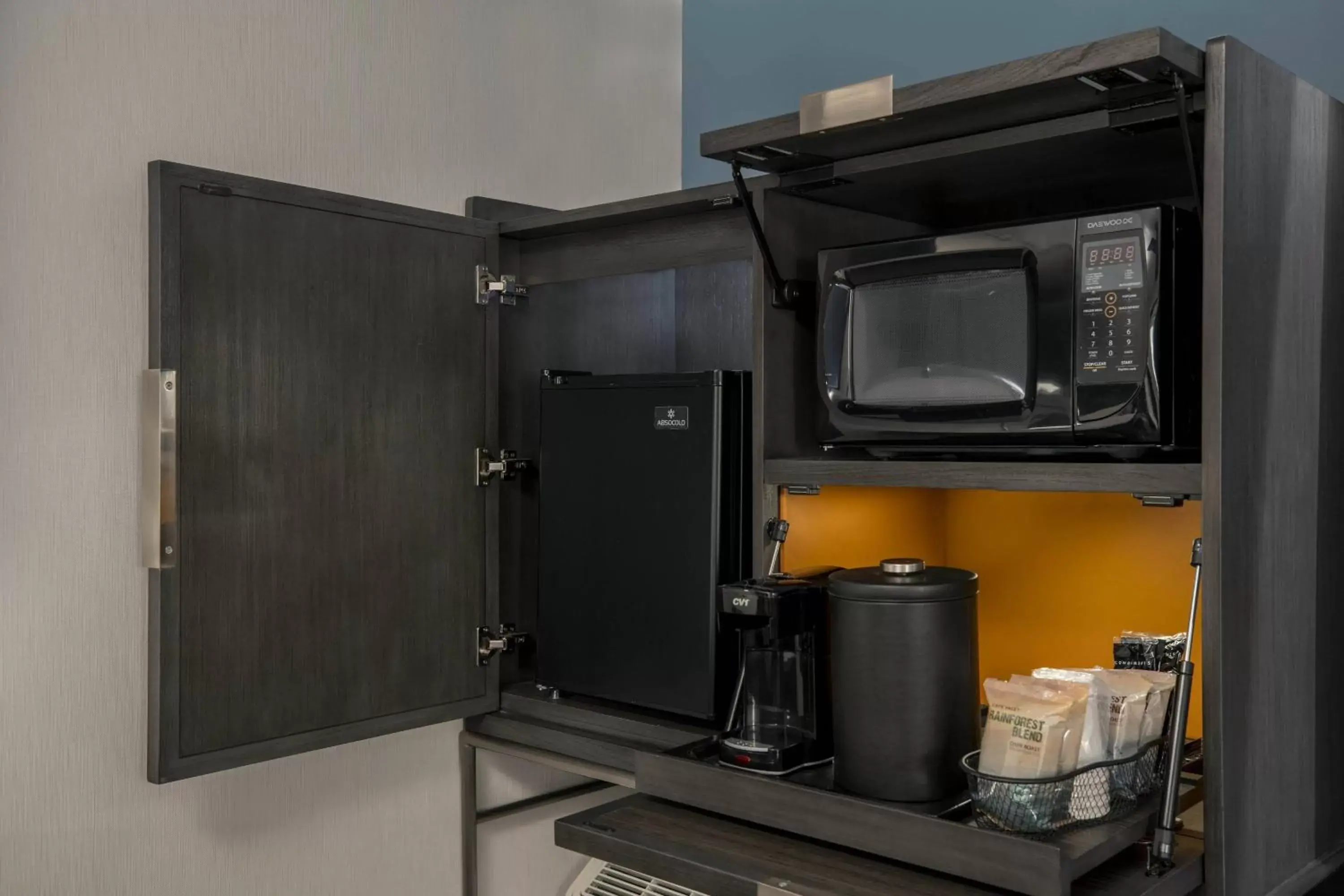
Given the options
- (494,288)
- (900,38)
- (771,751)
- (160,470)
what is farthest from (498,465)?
(900,38)

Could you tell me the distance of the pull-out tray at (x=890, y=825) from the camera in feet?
4.00

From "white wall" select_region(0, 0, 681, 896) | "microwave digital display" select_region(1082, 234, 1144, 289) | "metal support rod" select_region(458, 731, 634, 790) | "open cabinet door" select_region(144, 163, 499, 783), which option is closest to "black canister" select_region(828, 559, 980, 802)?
"microwave digital display" select_region(1082, 234, 1144, 289)

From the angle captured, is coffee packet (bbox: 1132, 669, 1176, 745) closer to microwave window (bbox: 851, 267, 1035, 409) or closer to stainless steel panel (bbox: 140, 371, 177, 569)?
microwave window (bbox: 851, 267, 1035, 409)

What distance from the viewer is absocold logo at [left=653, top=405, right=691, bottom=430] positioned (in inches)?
75.4

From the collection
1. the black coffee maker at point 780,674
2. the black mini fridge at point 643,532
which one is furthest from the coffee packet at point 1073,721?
the black mini fridge at point 643,532

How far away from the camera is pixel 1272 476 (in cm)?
138

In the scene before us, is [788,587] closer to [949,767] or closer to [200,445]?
[949,767]

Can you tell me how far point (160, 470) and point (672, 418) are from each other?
78 cm

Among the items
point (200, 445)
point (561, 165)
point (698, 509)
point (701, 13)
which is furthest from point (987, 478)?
point (701, 13)

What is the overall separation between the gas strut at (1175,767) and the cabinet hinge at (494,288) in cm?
132

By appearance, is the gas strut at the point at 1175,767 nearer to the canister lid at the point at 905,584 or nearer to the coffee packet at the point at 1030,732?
the coffee packet at the point at 1030,732

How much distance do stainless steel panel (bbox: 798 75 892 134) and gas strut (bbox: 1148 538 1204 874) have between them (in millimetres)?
620

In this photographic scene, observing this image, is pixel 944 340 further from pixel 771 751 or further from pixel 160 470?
pixel 160 470

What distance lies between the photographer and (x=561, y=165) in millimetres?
2580
